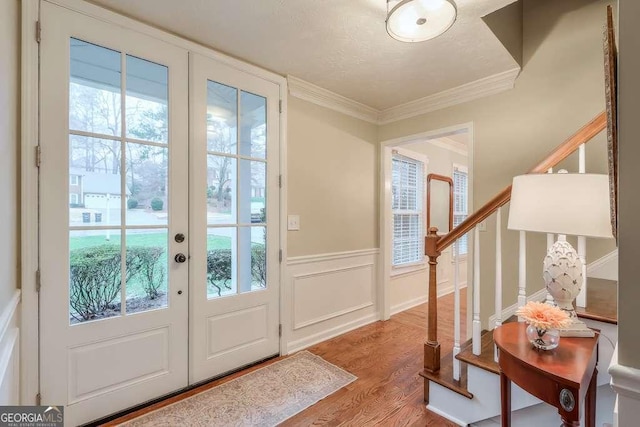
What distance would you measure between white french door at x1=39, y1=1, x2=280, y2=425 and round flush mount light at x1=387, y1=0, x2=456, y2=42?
121 cm

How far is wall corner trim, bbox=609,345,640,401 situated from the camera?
0.64 metres

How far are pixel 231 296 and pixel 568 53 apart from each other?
317 cm

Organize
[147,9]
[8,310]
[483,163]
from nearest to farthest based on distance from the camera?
[8,310], [147,9], [483,163]

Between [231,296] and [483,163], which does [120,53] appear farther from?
[483,163]

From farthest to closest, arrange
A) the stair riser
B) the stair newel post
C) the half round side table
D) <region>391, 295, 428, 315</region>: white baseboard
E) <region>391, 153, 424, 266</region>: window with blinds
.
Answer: <region>391, 153, 424, 266</region>: window with blinds < <region>391, 295, 428, 315</region>: white baseboard < the stair newel post < the stair riser < the half round side table

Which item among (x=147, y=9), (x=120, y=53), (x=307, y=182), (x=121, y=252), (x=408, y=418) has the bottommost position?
(x=408, y=418)

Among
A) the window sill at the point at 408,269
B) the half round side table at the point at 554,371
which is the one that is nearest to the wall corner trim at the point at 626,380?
the half round side table at the point at 554,371

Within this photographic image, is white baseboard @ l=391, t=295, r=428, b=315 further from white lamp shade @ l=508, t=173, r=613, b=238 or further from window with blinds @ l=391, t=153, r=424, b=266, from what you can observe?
white lamp shade @ l=508, t=173, r=613, b=238

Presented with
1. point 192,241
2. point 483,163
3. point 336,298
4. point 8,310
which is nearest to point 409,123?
point 483,163

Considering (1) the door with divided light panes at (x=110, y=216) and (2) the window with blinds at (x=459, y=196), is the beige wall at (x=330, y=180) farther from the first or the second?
(2) the window with blinds at (x=459, y=196)

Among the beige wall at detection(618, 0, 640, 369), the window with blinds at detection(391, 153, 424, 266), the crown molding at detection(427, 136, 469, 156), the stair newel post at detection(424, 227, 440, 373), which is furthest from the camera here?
the crown molding at detection(427, 136, 469, 156)

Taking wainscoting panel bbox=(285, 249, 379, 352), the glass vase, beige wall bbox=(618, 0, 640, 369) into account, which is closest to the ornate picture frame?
beige wall bbox=(618, 0, 640, 369)

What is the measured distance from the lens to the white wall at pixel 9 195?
3.83 ft

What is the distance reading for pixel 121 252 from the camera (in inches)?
70.9
